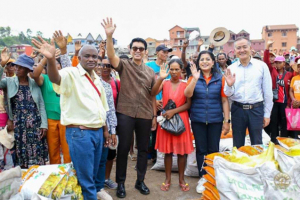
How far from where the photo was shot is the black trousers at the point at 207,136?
3.72 meters

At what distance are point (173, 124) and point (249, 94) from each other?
1.22m

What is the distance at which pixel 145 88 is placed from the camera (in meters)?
3.56

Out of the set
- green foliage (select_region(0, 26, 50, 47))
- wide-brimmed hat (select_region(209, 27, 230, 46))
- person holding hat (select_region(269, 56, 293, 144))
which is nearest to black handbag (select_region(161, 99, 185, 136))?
wide-brimmed hat (select_region(209, 27, 230, 46))

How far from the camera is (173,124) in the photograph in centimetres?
369

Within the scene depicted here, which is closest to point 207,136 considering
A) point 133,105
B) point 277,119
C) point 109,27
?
point 133,105

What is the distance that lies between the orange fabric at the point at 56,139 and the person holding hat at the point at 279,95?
182 inches

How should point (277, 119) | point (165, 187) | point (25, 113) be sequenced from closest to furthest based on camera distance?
point (25, 113) < point (165, 187) < point (277, 119)

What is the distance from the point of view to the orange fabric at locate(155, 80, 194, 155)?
373 centimetres

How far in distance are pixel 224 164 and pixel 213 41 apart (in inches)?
153

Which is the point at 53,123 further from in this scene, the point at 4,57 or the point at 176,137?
the point at 176,137

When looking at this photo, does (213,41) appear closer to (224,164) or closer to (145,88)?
(145,88)

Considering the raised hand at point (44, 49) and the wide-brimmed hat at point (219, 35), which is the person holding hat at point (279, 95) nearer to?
the wide-brimmed hat at point (219, 35)

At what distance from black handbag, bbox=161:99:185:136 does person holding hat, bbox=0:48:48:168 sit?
1.74 metres

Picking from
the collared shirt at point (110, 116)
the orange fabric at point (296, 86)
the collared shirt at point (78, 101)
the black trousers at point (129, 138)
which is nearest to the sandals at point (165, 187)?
the black trousers at point (129, 138)
